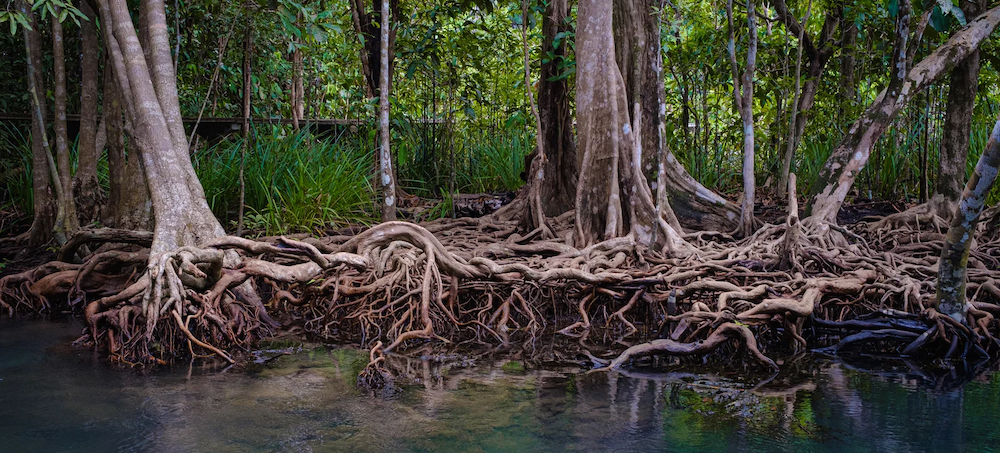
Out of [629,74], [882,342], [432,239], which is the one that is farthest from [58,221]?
[882,342]

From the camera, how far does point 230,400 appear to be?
3.76 meters

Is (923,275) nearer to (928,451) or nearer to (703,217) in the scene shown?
(703,217)

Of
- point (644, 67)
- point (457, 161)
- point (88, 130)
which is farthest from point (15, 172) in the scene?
point (644, 67)

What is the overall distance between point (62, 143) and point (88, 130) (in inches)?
13.6

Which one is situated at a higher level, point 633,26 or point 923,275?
point 633,26

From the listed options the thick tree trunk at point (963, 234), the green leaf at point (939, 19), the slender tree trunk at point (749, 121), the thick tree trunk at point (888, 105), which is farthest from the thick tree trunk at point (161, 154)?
the green leaf at point (939, 19)

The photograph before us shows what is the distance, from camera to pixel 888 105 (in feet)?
20.9

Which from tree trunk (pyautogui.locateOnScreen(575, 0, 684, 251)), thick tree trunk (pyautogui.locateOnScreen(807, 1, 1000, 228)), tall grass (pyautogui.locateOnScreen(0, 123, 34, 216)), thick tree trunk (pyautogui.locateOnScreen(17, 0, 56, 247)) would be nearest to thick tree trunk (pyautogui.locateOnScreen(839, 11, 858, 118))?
thick tree trunk (pyautogui.locateOnScreen(807, 1, 1000, 228))

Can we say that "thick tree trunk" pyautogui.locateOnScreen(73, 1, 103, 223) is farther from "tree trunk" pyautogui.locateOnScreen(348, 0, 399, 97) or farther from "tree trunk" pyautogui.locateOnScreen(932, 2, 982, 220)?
"tree trunk" pyautogui.locateOnScreen(932, 2, 982, 220)

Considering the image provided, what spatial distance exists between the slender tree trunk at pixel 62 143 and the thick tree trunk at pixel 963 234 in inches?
258

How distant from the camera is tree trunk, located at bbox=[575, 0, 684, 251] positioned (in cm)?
626

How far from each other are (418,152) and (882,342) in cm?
660

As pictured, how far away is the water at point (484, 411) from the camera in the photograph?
323cm

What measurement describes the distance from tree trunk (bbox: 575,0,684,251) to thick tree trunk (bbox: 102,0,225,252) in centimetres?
287
